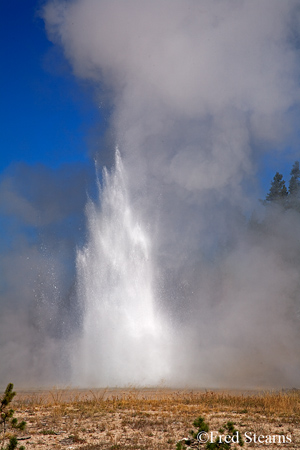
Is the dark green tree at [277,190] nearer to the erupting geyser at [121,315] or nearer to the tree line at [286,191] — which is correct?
the tree line at [286,191]

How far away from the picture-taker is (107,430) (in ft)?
48.3

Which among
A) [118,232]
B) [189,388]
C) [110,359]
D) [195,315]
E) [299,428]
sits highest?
[118,232]

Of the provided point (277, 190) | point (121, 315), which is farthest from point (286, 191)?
point (121, 315)

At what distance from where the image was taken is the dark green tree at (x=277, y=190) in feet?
200

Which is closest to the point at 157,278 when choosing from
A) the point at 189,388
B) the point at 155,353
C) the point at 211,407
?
the point at 155,353

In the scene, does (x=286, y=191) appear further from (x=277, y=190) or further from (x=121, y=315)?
(x=121, y=315)

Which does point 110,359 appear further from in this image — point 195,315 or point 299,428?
point 299,428

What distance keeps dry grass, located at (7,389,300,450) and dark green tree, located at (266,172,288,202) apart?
43.5 m

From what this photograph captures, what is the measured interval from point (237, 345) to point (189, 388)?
482 inches

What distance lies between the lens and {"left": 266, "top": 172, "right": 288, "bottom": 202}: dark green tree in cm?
6109

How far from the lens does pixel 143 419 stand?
16453 mm

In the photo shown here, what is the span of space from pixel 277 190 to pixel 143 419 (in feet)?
171

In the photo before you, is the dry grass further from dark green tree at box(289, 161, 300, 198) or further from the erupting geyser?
dark green tree at box(289, 161, 300, 198)

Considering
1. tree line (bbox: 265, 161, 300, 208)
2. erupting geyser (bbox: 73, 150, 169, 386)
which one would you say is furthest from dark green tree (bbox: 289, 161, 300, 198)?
erupting geyser (bbox: 73, 150, 169, 386)
